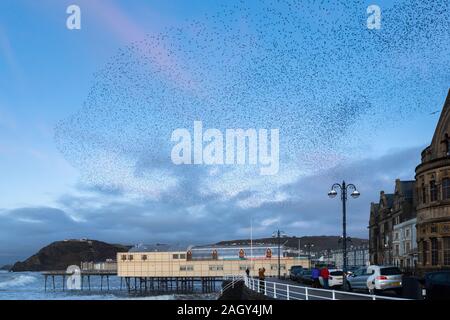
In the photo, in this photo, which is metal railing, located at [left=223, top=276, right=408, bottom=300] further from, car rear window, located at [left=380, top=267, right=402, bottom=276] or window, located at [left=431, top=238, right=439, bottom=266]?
window, located at [left=431, top=238, right=439, bottom=266]

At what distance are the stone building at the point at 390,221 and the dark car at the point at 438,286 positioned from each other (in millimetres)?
67159

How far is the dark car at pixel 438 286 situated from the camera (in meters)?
26.2

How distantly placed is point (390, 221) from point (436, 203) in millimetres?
48463

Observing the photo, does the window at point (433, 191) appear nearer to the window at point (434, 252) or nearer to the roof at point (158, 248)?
the window at point (434, 252)

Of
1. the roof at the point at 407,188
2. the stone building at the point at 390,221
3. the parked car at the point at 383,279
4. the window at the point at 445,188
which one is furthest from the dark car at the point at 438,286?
the roof at the point at 407,188

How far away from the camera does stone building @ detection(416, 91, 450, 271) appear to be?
61200 millimetres

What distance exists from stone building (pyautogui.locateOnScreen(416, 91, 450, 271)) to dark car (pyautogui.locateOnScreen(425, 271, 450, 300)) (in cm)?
3411

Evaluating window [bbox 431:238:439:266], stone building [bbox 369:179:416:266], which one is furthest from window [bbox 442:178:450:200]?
stone building [bbox 369:179:416:266]
